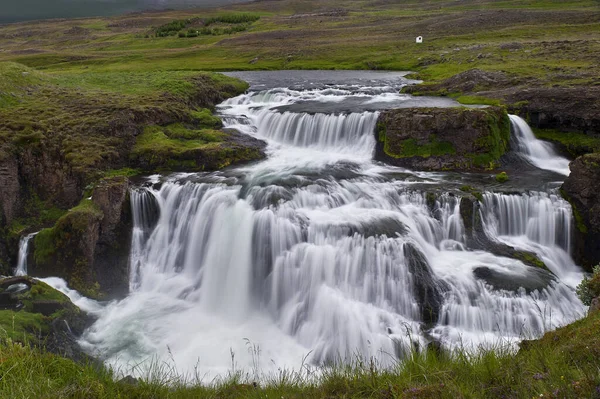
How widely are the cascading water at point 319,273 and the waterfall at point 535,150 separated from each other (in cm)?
585

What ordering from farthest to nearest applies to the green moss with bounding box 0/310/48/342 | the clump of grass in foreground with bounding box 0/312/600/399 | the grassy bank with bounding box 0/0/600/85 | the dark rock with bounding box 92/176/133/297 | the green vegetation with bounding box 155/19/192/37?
1. the green vegetation with bounding box 155/19/192/37
2. the grassy bank with bounding box 0/0/600/85
3. the dark rock with bounding box 92/176/133/297
4. the green moss with bounding box 0/310/48/342
5. the clump of grass in foreground with bounding box 0/312/600/399

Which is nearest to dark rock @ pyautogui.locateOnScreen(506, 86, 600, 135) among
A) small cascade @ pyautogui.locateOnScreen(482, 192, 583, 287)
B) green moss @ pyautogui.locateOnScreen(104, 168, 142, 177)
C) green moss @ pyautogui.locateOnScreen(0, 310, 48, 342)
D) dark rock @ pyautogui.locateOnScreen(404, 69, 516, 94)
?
dark rock @ pyautogui.locateOnScreen(404, 69, 516, 94)

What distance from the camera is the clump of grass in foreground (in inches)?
192

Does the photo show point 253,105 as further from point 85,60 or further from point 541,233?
point 85,60

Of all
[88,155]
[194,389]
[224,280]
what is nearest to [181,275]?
[224,280]

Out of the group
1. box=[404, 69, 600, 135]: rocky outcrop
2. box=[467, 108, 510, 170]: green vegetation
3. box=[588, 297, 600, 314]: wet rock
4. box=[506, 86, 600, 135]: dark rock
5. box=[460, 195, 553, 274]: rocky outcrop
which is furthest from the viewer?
box=[404, 69, 600, 135]: rocky outcrop

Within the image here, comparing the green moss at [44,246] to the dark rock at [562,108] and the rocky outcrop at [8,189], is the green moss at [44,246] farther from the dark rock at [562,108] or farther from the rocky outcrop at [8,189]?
the dark rock at [562,108]

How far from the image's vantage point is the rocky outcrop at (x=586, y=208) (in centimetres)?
1708

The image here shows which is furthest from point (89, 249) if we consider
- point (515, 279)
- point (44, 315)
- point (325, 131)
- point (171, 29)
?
point (171, 29)

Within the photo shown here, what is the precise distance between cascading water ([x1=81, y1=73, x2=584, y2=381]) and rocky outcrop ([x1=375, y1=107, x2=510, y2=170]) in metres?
2.00

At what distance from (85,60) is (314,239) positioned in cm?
6738

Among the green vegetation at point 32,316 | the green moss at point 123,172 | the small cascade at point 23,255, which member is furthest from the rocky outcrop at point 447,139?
the small cascade at point 23,255

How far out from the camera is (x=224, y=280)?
56.0 ft

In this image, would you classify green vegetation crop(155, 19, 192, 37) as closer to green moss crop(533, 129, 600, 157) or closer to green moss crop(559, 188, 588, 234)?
green moss crop(533, 129, 600, 157)
